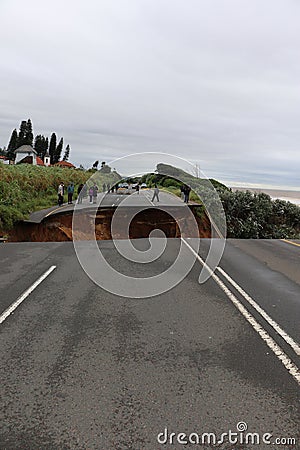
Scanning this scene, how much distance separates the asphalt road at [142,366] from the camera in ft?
11.7

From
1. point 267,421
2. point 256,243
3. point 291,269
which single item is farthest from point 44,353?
point 256,243

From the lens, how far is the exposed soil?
24.3 m

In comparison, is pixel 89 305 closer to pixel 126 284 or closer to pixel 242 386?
pixel 126 284

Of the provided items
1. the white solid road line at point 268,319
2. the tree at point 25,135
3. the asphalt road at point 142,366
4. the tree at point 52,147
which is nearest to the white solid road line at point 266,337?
the asphalt road at point 142,366

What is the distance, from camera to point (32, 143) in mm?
89625

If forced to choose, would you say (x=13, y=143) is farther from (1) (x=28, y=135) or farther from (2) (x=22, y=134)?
(1) (x=28, y=135)

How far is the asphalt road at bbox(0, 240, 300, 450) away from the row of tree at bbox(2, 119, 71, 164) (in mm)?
85182

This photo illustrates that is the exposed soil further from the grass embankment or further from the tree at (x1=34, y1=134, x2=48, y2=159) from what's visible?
the tree at (x1=34, y1=134, x2=48, y2=159)

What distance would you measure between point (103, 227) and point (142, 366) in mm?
22656

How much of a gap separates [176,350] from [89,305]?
2417 mm

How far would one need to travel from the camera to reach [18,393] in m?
4.08

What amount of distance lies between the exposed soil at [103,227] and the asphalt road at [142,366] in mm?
16033

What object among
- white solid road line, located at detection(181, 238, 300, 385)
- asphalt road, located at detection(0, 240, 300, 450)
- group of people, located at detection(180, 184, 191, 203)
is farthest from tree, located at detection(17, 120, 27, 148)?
white solid road line, located at detection(181, 238, 300, 385)

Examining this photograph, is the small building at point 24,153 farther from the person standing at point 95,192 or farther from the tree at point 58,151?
the person standing at point 95,192
